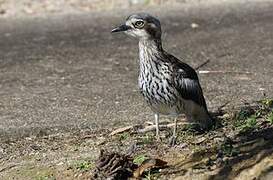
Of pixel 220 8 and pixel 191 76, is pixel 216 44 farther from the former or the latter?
pixel 191 76

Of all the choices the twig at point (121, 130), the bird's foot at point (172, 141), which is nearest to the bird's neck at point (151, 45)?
the bird's foot at point (172, 141)

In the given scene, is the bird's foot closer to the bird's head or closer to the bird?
the bird

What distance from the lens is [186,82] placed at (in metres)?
6.47

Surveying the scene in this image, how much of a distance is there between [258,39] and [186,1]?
5.14 metres

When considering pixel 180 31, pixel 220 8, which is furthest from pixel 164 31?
pixel 220 8

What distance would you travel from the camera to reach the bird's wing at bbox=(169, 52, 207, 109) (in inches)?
252

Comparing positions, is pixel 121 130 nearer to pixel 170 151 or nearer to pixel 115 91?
pixel 170 151

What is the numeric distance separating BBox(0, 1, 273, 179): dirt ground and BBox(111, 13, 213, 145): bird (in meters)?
0.30

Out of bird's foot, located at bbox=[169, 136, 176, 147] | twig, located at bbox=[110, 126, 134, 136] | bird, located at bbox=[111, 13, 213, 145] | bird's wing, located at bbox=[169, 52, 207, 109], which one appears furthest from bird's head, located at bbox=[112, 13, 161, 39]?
twig, located at bbox=[110, 126, 134, 136]

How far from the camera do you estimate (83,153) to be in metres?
6.41

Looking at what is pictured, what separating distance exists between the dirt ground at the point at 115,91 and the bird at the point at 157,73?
0.30m

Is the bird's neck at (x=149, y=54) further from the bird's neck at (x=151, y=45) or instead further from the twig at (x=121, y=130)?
the twig at (x=121, y=130)

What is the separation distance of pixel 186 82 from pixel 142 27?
22.3 inches

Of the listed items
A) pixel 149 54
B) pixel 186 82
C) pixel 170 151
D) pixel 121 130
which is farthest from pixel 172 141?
pixel 121 130
